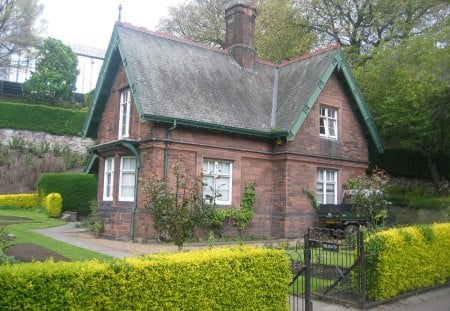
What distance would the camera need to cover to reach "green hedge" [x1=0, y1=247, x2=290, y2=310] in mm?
4715

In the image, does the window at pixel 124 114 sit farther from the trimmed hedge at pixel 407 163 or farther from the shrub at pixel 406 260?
the trimmed hedge at pixel 407 163

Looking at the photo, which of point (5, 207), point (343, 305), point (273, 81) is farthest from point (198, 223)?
point (5, 207)

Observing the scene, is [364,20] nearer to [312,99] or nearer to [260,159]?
[312,99]

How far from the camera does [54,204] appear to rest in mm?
25906

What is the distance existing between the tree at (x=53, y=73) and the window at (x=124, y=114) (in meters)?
25.5

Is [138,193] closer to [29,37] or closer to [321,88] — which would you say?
[321,88]

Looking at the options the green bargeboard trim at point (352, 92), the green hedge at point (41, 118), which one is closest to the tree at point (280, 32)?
the green bargeboard trim at point (352, 92)

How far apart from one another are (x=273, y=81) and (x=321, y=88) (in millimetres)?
3991

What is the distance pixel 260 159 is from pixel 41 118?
83.2ft

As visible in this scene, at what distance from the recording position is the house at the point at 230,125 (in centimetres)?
1639

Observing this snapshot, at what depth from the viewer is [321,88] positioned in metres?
19.4

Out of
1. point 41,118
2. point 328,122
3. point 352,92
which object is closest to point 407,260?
point 328,122

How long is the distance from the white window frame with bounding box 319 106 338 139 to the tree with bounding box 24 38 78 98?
1160 inches

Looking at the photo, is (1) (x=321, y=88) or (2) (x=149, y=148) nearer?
(2) (x=149, y=148)
